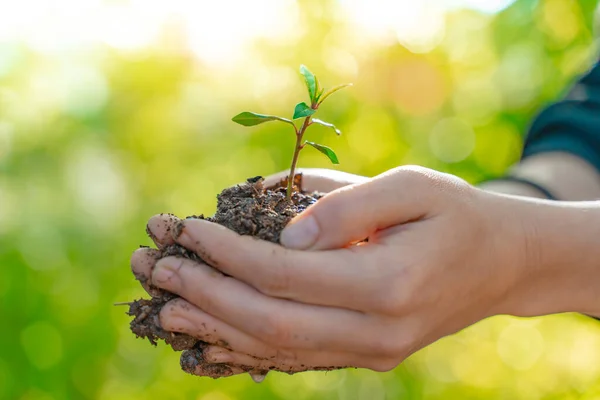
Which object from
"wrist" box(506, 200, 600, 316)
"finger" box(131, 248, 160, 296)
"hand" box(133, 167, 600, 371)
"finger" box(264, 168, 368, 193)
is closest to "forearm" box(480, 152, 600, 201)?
"wrist" box(506, 200, 600, 316)

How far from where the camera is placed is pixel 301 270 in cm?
95

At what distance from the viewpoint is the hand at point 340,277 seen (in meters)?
0.96

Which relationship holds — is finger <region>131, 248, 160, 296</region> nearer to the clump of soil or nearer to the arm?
the clump of soil

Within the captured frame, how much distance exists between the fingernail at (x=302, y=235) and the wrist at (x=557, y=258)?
457 mm

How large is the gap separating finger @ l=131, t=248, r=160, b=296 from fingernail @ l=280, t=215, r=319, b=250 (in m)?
0.26

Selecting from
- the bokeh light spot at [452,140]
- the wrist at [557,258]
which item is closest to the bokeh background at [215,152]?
the bokeh light spot at [452,140]

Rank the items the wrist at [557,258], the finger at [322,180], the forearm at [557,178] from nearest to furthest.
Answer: the wrist at [557,258] → the finger at [322,180] → the forearm at [557,178]

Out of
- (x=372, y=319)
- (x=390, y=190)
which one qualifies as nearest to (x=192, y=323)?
(x=372, y=319)

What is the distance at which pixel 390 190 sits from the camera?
1.00m

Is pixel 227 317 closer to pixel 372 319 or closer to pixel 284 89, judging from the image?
pixel 372 319

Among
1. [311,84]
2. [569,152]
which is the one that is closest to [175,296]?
[311,84]

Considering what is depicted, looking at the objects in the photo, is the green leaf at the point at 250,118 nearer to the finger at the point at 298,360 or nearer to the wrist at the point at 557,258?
the finger at the point at 298,360

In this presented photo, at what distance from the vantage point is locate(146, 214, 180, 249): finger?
1.08 metres

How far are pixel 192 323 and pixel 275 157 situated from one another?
1.65 metres
